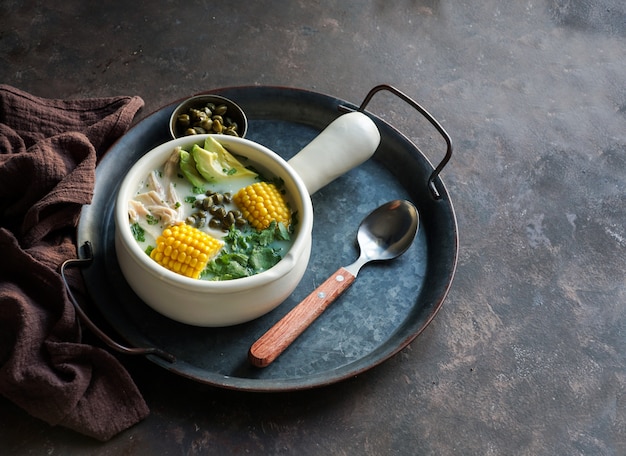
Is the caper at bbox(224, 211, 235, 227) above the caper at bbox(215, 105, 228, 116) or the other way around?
the other way around

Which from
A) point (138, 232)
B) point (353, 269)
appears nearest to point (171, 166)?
point (138, 232)

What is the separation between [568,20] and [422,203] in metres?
1.04

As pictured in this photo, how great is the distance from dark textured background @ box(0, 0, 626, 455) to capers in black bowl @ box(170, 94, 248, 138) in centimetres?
21

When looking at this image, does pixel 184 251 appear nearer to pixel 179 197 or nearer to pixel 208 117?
pixel 179 197

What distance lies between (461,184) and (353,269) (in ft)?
1.52

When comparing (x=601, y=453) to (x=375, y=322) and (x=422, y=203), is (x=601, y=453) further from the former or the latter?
(x=422, y=203)

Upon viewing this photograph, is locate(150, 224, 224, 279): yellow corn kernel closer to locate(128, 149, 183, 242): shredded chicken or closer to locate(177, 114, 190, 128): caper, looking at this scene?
locate(128, 149, 183, 242): shredded chicken

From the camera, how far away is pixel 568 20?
211 cm

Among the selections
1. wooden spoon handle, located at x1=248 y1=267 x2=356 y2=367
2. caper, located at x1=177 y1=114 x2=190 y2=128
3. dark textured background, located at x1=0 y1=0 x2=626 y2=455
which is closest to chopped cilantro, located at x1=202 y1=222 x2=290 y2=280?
wooden spoon handle, located at x1=248 y1=267 x2=356 y2=367

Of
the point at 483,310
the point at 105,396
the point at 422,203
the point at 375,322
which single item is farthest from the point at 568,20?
the point at 105,396

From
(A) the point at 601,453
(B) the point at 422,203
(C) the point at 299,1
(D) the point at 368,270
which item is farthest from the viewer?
(C) the point at 299,1

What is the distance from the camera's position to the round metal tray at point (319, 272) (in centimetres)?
122

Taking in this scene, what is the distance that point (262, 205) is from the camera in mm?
1270

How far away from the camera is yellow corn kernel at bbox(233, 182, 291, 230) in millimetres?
1271
